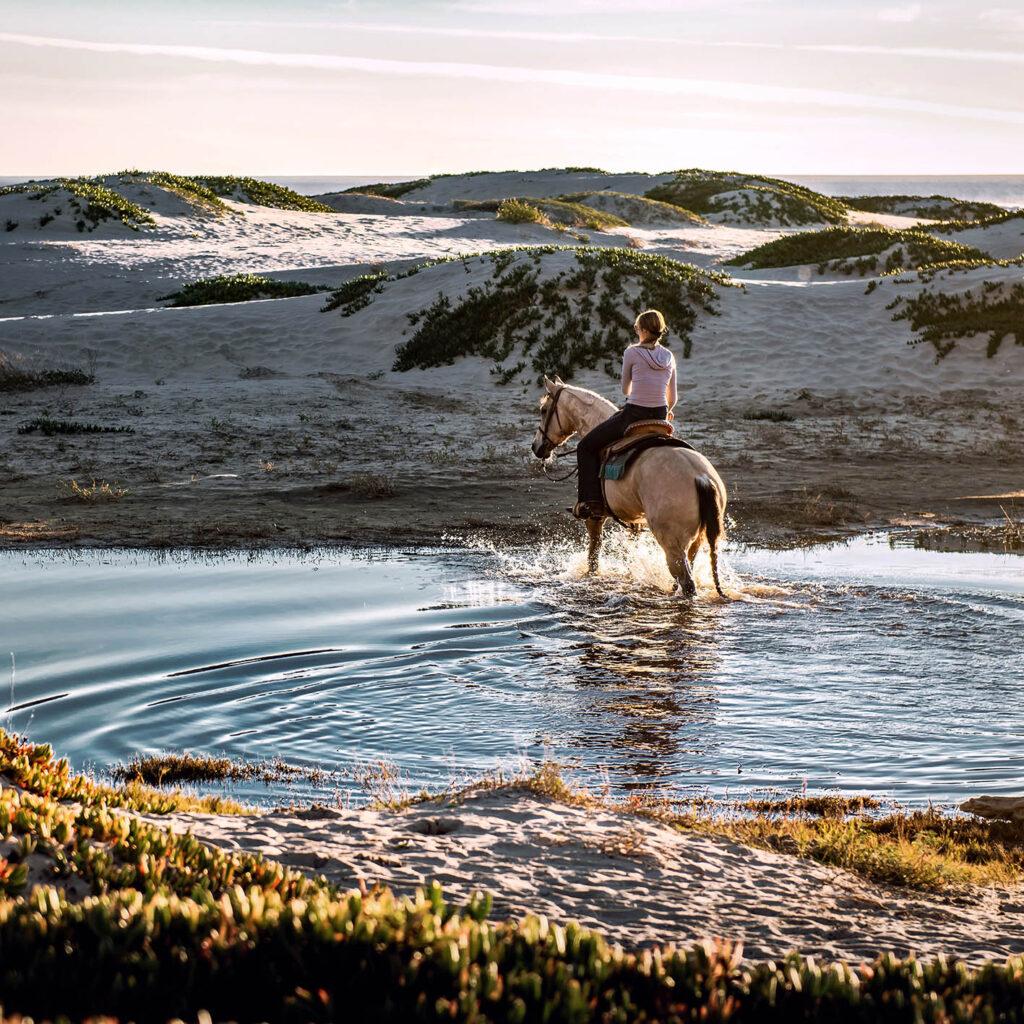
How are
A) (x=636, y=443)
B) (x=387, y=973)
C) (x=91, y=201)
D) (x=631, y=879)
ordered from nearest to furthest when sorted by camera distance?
(x=387, y=973) → (x=631, y=879) → (x=636, y=443) → (x=91, y=201)

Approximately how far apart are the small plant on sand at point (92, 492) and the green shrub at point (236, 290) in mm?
19109

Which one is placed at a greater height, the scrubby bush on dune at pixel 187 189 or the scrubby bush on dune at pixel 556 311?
the scrubby bush on dune at pixel 187 189

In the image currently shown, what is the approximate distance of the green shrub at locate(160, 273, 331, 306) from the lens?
3559 centimetres

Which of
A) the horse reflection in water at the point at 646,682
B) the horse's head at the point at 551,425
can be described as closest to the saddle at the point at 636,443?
the horse reflection in water at the point at 646,682

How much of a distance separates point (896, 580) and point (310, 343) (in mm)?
19609

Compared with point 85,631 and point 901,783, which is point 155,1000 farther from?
point 85,631

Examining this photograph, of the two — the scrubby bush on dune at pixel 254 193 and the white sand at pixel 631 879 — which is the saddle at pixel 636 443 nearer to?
the white sand at pixel 631 879

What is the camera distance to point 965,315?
2814cm

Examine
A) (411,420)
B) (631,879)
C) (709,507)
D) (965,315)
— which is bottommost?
(631,879)

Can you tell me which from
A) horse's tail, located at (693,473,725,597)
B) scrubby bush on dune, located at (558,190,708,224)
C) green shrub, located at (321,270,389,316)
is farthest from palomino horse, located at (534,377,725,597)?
scrubby bush on dune, located at (558,190,708,224)

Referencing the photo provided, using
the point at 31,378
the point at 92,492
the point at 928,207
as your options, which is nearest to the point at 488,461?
the point at 92,492

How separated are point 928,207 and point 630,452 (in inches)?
2877

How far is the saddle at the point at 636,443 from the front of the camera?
1160 centimetres

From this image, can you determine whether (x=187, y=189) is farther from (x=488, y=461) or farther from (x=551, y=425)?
(x=551, y=425)
